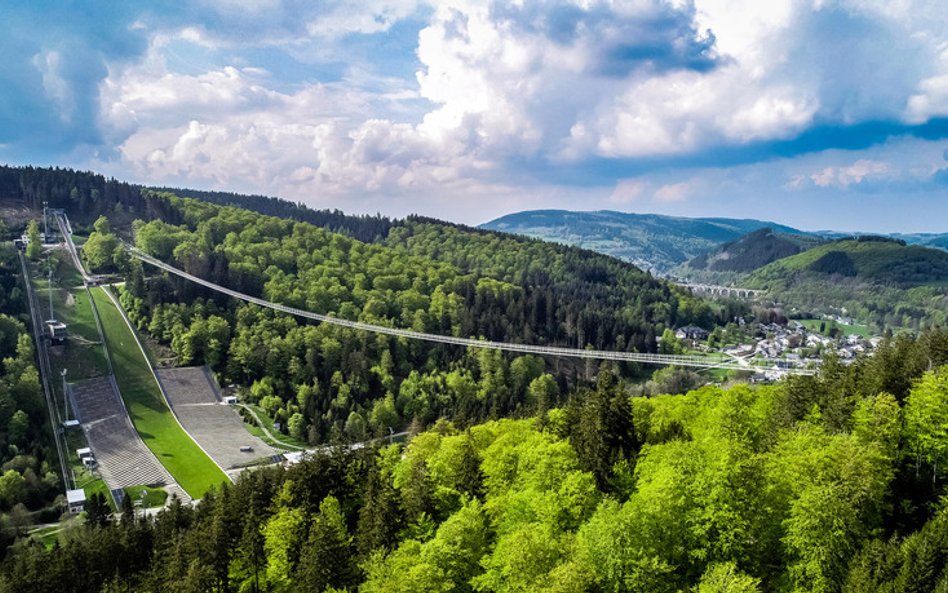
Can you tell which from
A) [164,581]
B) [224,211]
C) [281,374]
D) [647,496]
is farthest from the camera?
[224,211]

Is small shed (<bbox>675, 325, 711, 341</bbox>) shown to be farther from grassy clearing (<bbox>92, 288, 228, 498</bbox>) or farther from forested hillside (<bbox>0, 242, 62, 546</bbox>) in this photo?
forested hillside (<bbox>0, 242, 62, 546</bbox>)

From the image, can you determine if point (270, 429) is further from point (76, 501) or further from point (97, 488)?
point (76, 501)

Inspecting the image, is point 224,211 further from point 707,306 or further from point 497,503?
point 497,503

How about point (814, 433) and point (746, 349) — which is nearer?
point (814, 433)

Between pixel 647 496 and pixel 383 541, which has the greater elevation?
pixel 647 496

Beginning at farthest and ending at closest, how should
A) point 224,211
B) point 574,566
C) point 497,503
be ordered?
point 224,211, point 497,503, point 574,566

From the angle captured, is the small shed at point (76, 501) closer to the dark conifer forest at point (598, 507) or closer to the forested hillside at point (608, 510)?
the dark conifer forest at point (598, 507)

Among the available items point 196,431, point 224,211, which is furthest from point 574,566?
point 224,211
